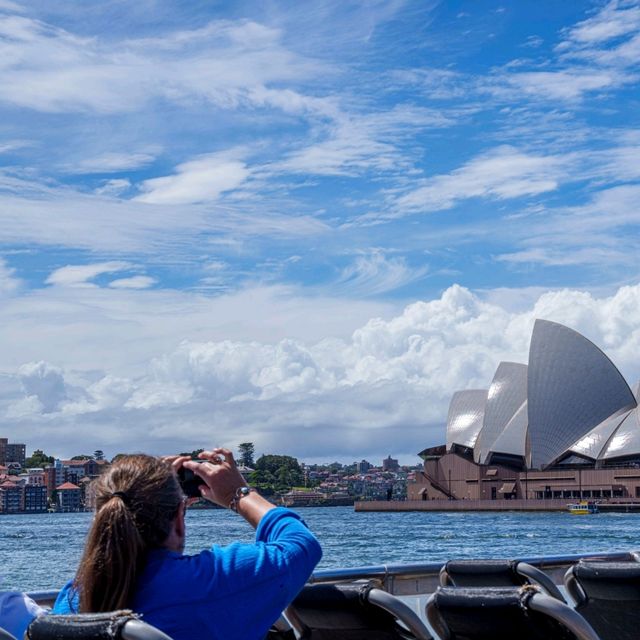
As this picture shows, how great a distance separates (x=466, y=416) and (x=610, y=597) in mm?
65694

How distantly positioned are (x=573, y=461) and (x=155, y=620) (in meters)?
61.8

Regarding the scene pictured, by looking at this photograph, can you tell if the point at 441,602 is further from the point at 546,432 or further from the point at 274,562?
the point at 546,432

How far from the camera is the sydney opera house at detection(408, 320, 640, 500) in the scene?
54.8 meters

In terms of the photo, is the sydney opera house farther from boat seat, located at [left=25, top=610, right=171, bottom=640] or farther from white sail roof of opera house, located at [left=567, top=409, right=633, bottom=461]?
boat seat, located at [left=25, top=610, right=171, bottom=640]

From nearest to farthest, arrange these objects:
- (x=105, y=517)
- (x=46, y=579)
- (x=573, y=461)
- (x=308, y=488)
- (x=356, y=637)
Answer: (x=105, y=517), (x=356, y=637), (x=46, y=579), (x=573, y=461), (x=308, y=488)

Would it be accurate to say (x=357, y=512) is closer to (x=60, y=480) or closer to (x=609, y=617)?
(x=60, y=480)


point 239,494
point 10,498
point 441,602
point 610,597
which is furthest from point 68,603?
point 10,498

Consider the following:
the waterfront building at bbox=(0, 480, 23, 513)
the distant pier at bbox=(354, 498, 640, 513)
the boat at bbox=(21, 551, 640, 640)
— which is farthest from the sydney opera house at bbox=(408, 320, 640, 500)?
the boat at bbox=(21, 551, 640, 640)

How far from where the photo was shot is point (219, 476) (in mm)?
1986

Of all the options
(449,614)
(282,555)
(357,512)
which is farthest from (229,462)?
(357,512)

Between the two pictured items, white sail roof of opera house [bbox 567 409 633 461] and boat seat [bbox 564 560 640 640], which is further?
white sail roof of opera house [bbox 567 409 633 461]

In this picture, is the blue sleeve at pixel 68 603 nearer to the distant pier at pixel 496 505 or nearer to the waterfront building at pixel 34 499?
the distant pier at pixel 496 505

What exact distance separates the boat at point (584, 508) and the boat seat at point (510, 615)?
6024 centimetres

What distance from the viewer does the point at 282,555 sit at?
1.82 m
